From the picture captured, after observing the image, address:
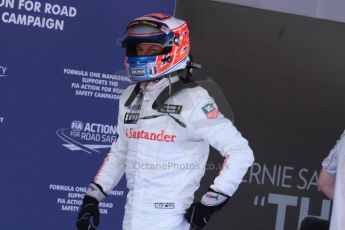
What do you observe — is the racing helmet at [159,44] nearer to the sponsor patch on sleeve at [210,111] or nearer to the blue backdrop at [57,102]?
the sponsor patch on sleeve at [210,111]

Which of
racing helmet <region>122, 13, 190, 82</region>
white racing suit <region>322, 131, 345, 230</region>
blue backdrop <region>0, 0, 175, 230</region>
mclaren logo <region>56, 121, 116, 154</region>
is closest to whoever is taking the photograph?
white racing suit <region>322, 131, 345, 230</region>

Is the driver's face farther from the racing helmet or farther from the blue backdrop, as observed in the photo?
the blue backdrop

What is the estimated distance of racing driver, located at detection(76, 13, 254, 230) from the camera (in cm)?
284

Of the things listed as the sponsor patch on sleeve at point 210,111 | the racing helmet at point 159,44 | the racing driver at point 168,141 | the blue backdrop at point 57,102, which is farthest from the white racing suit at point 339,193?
the blue backdrop at point 57,102

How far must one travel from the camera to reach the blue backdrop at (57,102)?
4176 millimetres

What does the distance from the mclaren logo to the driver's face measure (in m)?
1.31

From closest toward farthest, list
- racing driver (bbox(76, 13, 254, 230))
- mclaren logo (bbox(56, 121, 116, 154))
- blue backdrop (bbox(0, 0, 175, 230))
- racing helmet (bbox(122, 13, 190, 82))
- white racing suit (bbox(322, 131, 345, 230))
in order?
1. white racing suit (bbox(322, 131, 345, 230))
2. racing driver (bbox(76, 13, 254, 230))
3. racing helmet (bbox(122, 13, 190, 82))
4. blue backdrop (bbox(0, 0, 175, 230))
5. mclaren logo (bbox(56, 121, 116, 154))

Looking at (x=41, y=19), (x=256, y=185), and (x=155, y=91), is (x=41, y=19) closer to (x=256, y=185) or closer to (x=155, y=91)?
(x=155, y=91)

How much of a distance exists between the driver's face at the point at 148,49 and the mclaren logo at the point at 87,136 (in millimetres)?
1314

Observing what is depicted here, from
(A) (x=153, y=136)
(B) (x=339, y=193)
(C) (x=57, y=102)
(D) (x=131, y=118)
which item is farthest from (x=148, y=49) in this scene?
(C) (x=57, y=102)

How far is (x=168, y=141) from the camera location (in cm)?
291

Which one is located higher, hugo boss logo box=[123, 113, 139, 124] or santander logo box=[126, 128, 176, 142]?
hugo boss logo box=[123, 113, 139, 124]

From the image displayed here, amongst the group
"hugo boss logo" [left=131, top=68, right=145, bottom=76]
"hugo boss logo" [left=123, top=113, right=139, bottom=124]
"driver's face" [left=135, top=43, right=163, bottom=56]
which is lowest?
"hugo boss logo" [left=123, top=113, right=139, bottom=124]

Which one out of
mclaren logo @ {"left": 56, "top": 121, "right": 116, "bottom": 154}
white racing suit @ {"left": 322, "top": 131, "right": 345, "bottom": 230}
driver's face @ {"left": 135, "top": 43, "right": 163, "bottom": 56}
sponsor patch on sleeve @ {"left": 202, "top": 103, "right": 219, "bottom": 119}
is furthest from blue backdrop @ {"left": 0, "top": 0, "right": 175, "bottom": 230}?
white racing suit @ {"left": 322, "top": 131, "right": 345, "bottom": 230}
